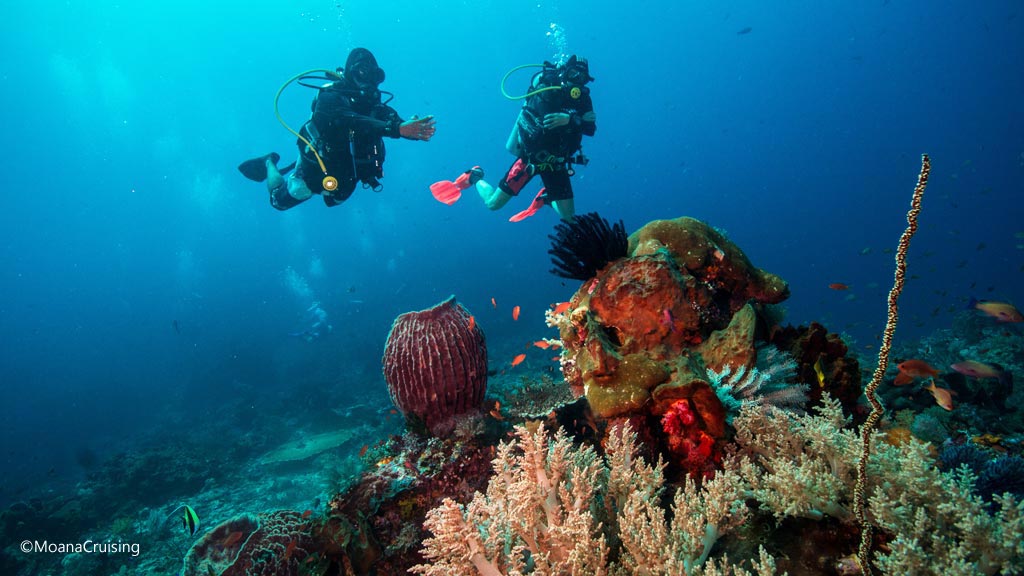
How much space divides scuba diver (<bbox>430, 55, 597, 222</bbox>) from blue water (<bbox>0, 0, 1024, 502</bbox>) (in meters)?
22.9

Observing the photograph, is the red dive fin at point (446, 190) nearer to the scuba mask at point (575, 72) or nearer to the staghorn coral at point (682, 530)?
the scuba mask at point (575, 72)

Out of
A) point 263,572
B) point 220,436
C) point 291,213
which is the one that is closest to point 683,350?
point 263,572

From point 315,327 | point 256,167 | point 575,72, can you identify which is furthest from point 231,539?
point 315,327

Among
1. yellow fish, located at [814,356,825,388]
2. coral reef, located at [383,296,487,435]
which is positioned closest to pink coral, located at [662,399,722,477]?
yellow fish, located at [814,356,825,388]

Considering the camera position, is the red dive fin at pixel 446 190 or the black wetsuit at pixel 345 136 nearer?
the black wetsuit at pixel 345 136

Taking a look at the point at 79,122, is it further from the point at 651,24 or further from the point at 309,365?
the point at 651,24

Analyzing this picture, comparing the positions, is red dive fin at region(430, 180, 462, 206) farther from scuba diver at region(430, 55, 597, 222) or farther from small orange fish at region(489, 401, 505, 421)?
small orange fish at region(489, 401, 505, 421)

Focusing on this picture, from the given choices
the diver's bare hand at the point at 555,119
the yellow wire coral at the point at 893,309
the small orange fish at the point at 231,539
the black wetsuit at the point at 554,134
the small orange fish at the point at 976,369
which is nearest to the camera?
the yellow wire coral at the point at 893,309

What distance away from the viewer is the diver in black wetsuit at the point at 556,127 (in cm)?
888

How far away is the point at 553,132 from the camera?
29.5ft

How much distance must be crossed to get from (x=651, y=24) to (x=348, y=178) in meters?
119

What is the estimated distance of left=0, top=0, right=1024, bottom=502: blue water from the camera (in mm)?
56125

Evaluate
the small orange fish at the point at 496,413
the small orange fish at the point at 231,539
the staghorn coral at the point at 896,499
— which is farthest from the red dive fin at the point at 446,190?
the staghorn coral at the point at 896,499

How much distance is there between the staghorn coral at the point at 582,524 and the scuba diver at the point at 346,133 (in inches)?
288
